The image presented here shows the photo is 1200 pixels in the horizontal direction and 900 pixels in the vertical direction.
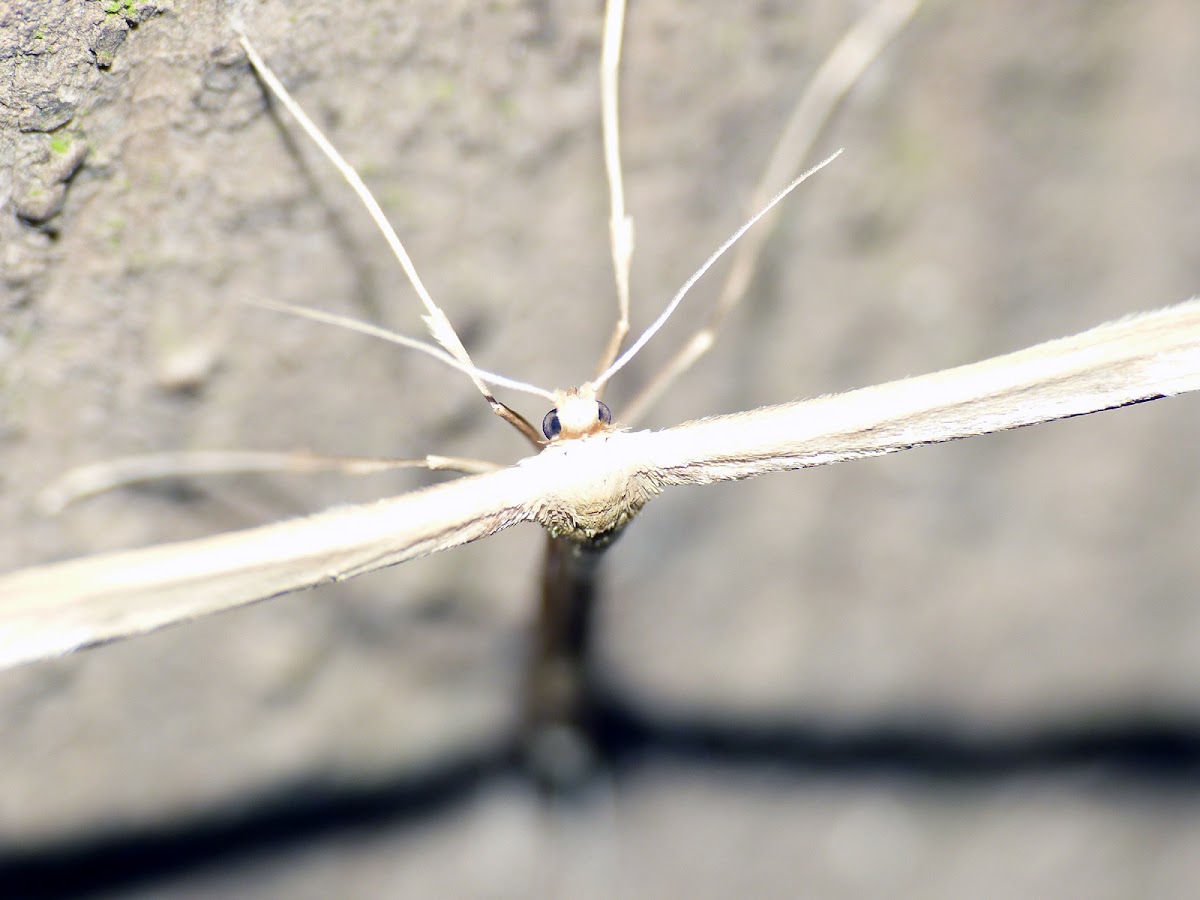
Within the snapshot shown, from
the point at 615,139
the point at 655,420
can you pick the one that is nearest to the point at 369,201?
the point at 615,139

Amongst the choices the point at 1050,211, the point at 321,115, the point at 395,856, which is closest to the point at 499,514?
the point at 321,115

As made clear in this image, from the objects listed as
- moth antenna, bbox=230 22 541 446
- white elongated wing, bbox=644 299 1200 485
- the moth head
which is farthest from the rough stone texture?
white elongated wing, bbox=644 299 1200 485

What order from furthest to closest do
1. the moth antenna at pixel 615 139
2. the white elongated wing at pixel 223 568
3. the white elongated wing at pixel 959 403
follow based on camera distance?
the moth antenna at pixel 615 139
the white elongated wing at pixel 959 403
the white elongated wing at pixel 223 568

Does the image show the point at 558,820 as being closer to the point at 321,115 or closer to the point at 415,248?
the point at 415,248

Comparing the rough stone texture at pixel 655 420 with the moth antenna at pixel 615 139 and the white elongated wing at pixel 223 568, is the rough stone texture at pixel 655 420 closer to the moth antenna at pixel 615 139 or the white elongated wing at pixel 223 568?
the moth antenna at pixel 615 139

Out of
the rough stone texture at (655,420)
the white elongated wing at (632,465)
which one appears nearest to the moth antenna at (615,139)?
the rough stone texture at (655,420)
